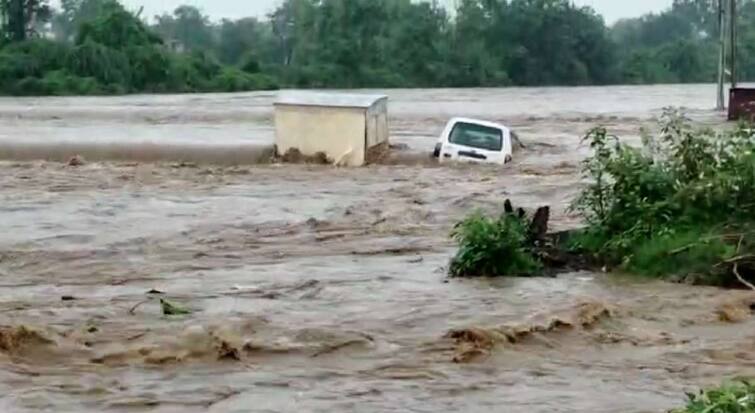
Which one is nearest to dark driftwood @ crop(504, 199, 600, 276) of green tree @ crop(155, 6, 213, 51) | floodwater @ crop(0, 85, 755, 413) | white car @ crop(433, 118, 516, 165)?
floodwater @ crop(0, 85, 755, 413)

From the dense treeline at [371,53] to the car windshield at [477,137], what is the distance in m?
44.7

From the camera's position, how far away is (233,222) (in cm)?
1928

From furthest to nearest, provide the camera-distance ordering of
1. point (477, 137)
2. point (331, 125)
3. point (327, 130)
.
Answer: point (327, 130)
point (331, 125)
point (477, 137)

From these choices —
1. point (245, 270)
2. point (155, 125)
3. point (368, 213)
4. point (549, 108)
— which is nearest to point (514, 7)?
point (549, 108)

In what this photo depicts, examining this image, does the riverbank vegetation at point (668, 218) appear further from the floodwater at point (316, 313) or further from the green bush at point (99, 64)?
the green bush at point (99, 64)

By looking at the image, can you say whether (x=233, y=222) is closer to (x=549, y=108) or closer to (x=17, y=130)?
(x=17, y=130)

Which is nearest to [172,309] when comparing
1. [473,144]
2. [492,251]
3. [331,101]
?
[492,251]

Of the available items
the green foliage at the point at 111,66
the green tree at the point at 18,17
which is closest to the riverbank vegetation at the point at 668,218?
the green foliage at the point at 111,66

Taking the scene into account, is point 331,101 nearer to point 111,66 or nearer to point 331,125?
point 331,125

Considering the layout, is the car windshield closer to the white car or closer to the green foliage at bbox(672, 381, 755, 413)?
the white car

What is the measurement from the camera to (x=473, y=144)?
28016 millimetres

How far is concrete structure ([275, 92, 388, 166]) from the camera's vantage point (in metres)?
28.7

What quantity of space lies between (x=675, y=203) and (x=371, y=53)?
68443mm

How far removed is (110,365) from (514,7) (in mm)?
75199
